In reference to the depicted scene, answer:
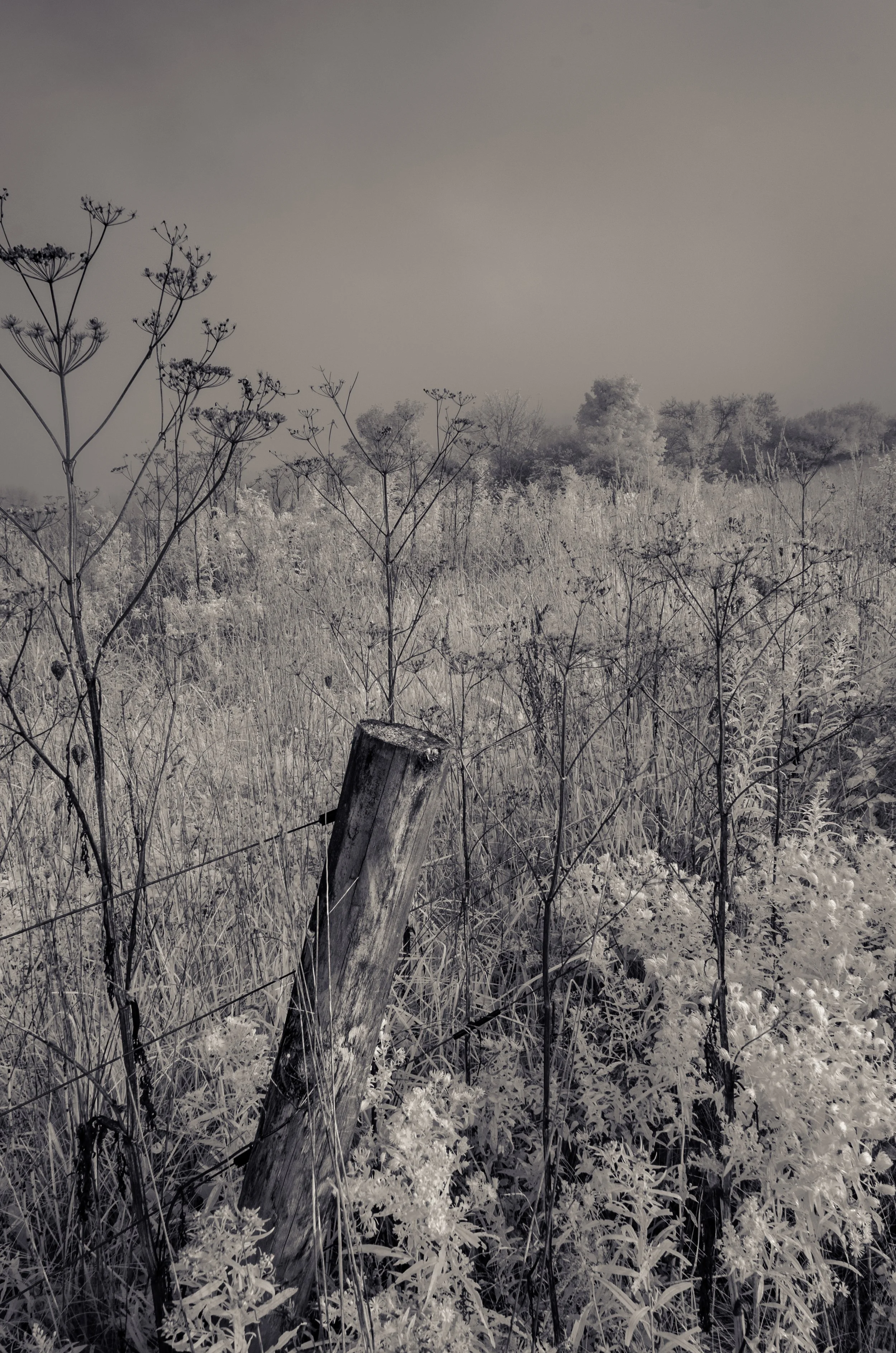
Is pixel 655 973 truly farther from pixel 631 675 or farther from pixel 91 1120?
pixel 631 675

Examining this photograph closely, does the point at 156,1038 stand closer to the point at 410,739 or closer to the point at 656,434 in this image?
the point at 410,739

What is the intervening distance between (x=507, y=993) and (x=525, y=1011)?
5.0 inches

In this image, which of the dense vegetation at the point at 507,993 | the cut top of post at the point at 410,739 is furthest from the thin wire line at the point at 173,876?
the cut top of post at the point at 410,739

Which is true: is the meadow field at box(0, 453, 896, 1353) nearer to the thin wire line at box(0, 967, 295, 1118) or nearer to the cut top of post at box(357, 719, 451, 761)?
→ the thin wire line at box(0, 967, 295, 1118)

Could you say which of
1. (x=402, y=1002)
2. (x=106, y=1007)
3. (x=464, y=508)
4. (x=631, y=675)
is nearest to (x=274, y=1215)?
(x=402, y=1002)

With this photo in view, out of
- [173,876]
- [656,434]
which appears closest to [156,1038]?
[173,876]

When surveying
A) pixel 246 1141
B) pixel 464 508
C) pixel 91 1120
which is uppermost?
pixel 464 508

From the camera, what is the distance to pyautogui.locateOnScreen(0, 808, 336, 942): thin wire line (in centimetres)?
154

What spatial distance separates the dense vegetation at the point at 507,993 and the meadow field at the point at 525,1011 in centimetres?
2

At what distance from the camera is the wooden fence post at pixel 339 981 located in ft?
4.83

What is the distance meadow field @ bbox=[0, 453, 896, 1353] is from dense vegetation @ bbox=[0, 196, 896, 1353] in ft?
0.06

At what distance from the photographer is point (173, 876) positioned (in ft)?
4.95

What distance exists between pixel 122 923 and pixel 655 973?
6.04 feet

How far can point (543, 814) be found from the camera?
342cm
